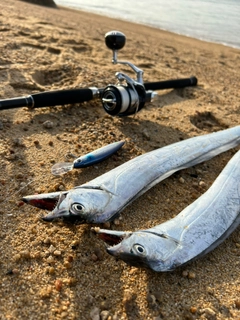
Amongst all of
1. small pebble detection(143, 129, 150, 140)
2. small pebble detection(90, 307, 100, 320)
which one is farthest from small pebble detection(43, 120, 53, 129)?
small pebble detection(90, 307, 100, 320)

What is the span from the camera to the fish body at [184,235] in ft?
7.41

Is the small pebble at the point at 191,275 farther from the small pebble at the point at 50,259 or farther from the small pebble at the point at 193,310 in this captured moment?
the small pebble at the point at 50,259

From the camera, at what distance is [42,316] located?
83.7 inches

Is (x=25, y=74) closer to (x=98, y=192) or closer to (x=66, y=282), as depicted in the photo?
(x=98, y=192)

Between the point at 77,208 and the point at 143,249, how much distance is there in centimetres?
58

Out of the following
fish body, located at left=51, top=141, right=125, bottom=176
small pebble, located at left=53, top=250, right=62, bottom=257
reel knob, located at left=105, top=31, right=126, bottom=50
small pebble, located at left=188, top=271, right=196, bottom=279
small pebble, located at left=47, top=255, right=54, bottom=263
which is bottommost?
small pebble, located at left=47, top=255, right=54, bottom=263

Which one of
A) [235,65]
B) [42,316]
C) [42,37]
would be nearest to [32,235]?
[42,316]

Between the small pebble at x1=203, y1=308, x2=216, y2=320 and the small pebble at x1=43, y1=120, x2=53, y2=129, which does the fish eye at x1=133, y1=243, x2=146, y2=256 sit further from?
the small pebble at x1=43, y1=120, x2=53, y2=129

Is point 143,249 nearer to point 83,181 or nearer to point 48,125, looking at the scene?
point 83,181

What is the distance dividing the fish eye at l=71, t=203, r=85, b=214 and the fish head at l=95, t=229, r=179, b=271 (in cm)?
26

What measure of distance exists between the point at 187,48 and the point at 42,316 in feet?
28.7

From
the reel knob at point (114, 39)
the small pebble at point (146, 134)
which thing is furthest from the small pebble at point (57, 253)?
the reel knob at point (114, 39)

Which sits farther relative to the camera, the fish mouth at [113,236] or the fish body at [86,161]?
the fish body at [86,161]

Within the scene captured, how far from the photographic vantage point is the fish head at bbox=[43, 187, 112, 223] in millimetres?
2457
